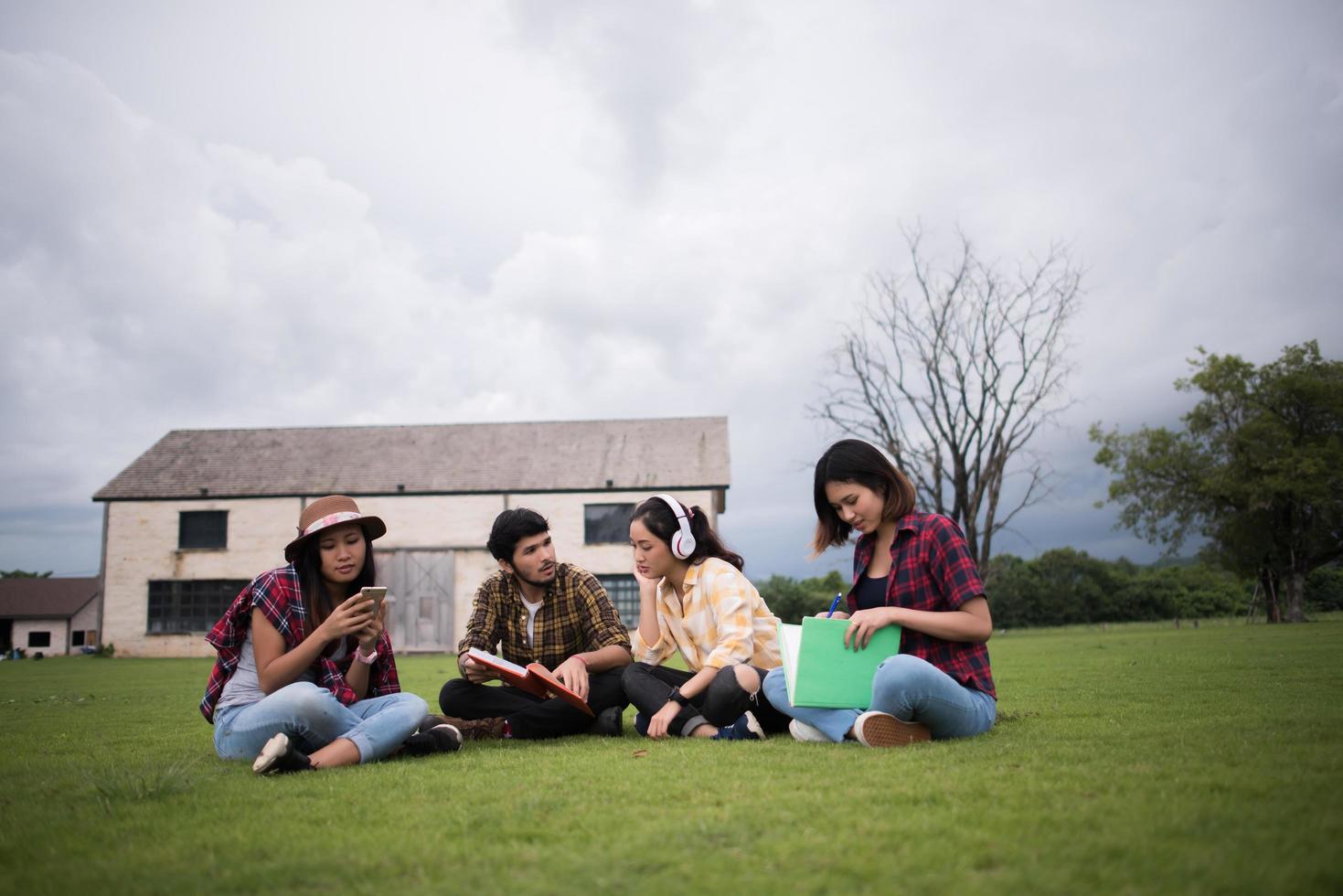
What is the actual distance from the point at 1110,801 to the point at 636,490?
24838 mm

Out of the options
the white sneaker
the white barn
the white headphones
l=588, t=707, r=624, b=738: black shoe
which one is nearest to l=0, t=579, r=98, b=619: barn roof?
the white barn

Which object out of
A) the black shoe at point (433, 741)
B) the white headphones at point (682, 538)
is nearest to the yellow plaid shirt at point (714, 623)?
the white headphones at point (682, 538)

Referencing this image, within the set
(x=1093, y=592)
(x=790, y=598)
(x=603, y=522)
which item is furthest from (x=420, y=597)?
(x=1093, y=592)

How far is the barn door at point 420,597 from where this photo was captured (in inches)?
1034

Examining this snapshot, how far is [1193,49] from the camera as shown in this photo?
12.0 m

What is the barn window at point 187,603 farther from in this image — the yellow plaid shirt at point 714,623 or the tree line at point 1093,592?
the yellow plaid shirt at point 714,623

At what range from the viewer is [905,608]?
12.7ft

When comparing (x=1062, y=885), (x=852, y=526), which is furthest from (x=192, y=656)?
(x=1062, y=885)

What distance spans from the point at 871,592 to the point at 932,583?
370mm

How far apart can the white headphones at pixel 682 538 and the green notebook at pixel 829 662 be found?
3.19 ft

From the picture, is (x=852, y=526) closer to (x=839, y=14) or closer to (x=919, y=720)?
(x=919, y=720)

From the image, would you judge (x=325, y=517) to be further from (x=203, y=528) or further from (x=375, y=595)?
(x=203, y=528)

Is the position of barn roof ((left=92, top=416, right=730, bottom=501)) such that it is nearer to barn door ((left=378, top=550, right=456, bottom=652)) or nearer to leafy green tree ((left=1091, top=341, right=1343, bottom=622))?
→ barn door ((left=378, top=550, right=456, bottom=652))

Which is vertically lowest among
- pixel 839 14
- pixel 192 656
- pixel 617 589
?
pixel 192 656
